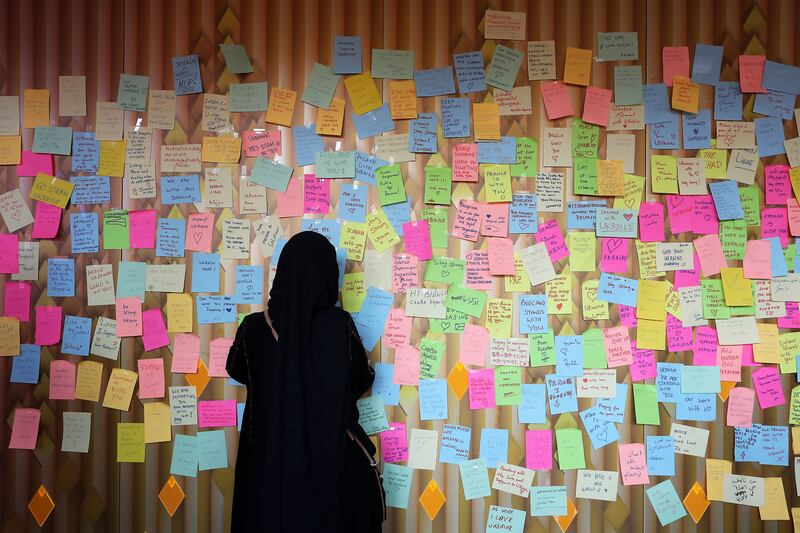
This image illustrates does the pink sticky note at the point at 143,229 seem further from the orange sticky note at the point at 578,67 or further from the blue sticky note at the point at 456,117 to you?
the orange sticky note at the point at 578,67

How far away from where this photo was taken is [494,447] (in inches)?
96.8

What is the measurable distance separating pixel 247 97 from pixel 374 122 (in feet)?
1.71

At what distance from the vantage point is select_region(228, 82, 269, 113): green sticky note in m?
2.53

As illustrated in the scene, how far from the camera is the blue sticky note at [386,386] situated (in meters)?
2.48

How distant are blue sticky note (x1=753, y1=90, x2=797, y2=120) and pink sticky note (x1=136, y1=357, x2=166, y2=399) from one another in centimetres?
259

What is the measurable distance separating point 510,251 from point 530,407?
613 mm

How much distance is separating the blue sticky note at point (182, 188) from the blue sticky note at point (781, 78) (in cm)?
229

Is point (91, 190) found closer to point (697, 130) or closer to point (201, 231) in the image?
point (201, 231)

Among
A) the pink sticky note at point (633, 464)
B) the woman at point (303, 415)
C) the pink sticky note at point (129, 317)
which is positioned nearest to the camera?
the woman at point (303, 415)

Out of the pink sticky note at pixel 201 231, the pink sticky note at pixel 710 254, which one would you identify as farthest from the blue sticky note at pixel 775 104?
the pink sticky note at pixel 201 231

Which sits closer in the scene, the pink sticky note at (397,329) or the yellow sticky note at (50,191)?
the pink sticky note at (397,329)

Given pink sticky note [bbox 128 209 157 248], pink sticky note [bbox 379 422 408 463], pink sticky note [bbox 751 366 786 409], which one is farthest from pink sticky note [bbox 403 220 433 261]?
pink sticky note [bbox 751 366 786 409]

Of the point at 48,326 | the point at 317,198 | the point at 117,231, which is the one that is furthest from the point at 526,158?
the point at 48,326

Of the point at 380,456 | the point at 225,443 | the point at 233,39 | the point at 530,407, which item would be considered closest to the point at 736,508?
the point at 530,407
